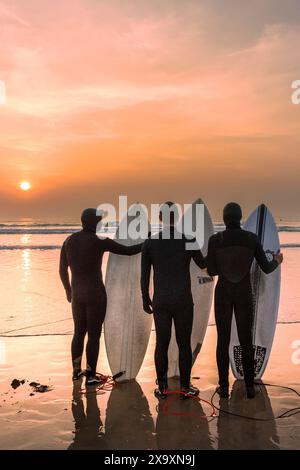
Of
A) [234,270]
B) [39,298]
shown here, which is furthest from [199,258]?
[39,298]

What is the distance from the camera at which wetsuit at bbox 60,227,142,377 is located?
16.7 ft

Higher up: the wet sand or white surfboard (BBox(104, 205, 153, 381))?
white surfboard (BBox(104, 205, 153, 381))

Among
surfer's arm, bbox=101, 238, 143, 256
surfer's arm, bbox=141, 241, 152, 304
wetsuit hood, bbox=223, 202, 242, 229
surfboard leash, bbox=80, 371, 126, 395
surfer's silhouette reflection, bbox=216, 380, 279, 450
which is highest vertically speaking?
wetsuit hood, bbox=223, 202, 242, 229

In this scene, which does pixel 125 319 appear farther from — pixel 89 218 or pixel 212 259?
pixel 212 259

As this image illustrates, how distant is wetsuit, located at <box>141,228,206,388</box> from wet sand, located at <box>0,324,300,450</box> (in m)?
0.55

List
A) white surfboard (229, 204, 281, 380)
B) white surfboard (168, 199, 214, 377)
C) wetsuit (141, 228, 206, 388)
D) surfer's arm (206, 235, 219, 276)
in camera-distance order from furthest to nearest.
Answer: white surfboard (168, 199, 214, 377), white surfboard (229, 204, 281, 380), surfer's arm (206, 235, 219, 276), wetsuit (141, 228, 206, 388)

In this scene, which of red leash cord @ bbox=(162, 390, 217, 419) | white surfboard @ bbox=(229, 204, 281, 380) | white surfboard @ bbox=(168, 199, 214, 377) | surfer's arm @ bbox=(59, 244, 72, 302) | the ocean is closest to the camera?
red leash cord @ bbox=(162, 390, 217, 419)

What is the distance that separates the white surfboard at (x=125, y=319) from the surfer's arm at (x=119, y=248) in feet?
1.39

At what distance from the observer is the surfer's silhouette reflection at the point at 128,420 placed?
147 inches

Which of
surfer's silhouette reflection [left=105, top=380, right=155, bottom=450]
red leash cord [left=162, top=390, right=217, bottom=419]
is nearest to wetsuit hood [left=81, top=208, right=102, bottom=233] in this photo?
surfer's silhouette reflection [left=105, top=380, right=155, bottom=450]

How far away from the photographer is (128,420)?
416 centimetres

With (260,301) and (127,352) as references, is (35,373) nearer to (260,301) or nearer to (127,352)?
(127,352)

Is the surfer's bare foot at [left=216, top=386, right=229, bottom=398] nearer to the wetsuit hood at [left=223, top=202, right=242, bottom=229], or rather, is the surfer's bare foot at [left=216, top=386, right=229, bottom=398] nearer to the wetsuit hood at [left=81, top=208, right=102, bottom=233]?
the wetsuit hood at [left=223, top=202, right=242, bottom=229]
